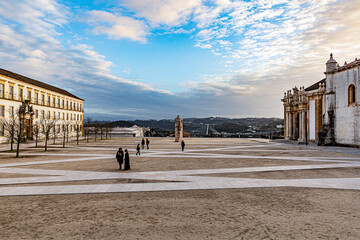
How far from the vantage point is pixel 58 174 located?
12.7 meters

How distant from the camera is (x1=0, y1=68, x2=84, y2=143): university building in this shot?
3472 centimetres

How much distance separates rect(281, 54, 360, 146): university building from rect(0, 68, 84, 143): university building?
A: 40.3 meters

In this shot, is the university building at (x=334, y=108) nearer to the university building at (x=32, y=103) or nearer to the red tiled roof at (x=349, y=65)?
the red tiled roof at (x=349, y=65)

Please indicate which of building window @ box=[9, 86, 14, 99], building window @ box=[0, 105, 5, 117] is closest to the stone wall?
building window @ box=[0, 105, 5, 117]

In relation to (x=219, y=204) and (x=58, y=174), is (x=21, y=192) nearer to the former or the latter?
(x=58, y=174)

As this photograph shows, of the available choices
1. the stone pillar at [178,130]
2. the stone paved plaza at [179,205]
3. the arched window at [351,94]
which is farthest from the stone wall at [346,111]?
the stone pillar at [178,130]

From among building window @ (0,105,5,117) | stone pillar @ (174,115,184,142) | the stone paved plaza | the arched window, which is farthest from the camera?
stone pillar @ (174,115,184,142)

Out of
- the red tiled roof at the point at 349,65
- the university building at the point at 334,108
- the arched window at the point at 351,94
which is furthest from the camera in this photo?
the arched window at the point at 351,94

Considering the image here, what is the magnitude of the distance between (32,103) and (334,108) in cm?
5083

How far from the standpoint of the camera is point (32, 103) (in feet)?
138

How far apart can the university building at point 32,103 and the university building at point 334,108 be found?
40268mm

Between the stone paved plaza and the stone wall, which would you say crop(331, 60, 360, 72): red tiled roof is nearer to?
the stone wall

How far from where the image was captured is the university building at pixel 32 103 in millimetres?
34719

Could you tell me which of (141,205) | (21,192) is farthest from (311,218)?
(21,192)
